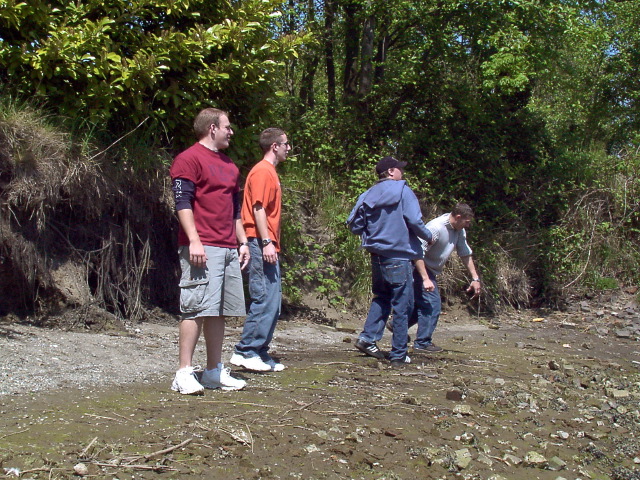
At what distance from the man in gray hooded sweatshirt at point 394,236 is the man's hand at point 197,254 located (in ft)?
7.33

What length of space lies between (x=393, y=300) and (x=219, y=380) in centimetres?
213

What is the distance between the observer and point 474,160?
41.4 ft

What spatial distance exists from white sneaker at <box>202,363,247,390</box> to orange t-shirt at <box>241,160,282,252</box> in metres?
1.22

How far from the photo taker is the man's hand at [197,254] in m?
5.14

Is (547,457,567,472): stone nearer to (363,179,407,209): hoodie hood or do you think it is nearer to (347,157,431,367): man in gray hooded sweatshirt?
(347,157,431,367): man in gray hooded sweatshirt

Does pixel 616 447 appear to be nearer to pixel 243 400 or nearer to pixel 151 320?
pixel 243 400

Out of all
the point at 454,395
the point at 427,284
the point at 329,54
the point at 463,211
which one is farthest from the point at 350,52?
the point at 454,395

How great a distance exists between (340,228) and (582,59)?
8.47 metres

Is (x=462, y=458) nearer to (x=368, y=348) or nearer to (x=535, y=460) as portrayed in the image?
(x=535, y=460)

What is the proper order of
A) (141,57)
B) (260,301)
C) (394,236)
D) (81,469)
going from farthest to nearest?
(141,57), (394,236), (260,301), (81,469)

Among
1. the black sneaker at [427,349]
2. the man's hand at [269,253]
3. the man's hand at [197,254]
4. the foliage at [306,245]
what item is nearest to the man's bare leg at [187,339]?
the man's hand at [197,254]

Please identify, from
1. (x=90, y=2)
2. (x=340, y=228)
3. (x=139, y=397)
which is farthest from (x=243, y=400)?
(x=340, y=228)

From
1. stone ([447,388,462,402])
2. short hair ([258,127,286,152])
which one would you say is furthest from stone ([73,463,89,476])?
short hair ([258,127,286,152])

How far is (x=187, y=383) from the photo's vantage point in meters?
5.30
